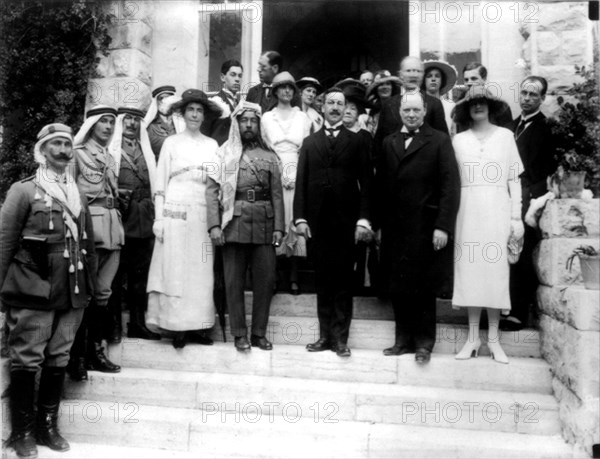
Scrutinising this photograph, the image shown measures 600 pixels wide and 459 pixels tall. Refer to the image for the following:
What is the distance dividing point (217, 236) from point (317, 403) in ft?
4.86

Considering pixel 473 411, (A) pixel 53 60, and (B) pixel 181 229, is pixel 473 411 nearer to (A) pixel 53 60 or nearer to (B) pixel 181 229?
(B) pixel 181 229

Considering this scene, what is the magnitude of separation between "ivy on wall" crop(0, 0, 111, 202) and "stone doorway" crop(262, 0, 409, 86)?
3.08 m

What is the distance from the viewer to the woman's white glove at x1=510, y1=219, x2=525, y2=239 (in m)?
4.35

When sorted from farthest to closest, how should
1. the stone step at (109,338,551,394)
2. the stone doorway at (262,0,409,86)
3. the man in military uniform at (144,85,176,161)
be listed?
the stone doorway at (262,0,409,86)
the man in military uniform at (144,85,176,161)
the stone step at (109,338,551,394)

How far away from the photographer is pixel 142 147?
5.12 meters

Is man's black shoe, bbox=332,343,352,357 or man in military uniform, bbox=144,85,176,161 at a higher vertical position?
man in military uniform, bbox=144,85,176,161

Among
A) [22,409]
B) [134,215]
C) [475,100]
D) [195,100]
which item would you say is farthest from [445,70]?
[22,409]

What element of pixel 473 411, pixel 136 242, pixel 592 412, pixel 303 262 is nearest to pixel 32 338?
pixel 136 242

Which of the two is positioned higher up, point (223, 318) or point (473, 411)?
point (223, 318)

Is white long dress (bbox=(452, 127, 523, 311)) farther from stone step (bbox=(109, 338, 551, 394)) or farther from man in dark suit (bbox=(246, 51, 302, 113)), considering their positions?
man in dark suit (bbox=(246, 51, 302, 113))

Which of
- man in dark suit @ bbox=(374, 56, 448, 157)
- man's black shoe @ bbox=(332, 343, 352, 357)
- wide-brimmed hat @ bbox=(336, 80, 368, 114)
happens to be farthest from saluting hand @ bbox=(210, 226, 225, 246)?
wide-brimmed hat @ bbox=(336, 80, 368, 114)

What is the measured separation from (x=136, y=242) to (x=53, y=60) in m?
2.56

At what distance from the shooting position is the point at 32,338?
3832mm

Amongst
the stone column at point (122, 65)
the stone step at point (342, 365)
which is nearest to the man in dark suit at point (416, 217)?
the stone step at point (342, 365)
